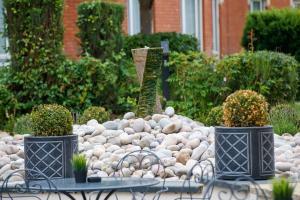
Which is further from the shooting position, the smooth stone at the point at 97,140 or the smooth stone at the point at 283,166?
the smooth stone at the point at 97,140

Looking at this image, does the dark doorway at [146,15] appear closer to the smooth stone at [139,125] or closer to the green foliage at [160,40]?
the green foliage at [160,40]

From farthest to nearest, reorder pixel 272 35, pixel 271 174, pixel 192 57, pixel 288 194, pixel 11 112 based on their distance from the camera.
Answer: pixel 272 35, pixel 192 57, pixel 11 112, pixel 271 174, pixel 288 194

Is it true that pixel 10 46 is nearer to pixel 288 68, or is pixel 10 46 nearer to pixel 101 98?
pixel 101 98

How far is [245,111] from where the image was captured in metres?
10.4

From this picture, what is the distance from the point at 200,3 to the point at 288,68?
920 centimetres

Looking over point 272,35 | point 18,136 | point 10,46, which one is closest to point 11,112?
point 10,46

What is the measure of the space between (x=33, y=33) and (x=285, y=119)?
5230mm

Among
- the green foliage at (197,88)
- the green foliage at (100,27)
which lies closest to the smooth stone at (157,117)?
the green foliage at (197,88)

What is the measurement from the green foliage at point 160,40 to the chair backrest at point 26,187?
1079 cm

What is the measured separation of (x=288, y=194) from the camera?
18.4 feet

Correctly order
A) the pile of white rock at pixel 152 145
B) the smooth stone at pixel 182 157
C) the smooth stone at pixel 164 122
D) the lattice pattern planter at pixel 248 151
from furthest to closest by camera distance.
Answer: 1. the smooth stone at pixel 164 122
2. the smooth stone at pixel 182 157
3. the pile of white rock at pixel 152 145
4. the lattice pattern planter at pixel 248 151

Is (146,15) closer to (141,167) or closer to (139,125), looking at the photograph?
(139,125)

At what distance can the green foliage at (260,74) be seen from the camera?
1825cm

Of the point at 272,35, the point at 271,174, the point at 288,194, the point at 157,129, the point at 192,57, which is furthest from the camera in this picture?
the point at 272,35
